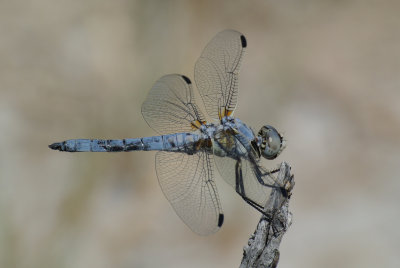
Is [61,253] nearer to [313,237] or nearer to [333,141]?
[313,237]

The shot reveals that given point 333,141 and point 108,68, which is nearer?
point 333,141

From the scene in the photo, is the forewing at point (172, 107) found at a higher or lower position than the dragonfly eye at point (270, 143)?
Result: higher

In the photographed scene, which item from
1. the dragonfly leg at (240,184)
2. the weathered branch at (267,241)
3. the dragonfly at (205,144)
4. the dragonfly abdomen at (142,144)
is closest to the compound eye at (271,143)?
the dragonfly at (205,144)

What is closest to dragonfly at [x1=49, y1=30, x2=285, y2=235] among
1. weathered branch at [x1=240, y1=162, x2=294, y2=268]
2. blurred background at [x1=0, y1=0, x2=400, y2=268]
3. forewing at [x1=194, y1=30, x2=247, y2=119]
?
forewing at [x1=194, y1=30, x2=247, y2=119]

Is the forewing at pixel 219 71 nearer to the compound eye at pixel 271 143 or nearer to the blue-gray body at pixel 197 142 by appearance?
the blue-gray body at pixel 197 142

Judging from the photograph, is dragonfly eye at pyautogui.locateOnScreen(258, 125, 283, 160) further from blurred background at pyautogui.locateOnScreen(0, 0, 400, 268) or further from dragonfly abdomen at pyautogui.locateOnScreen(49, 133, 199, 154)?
blurred background at pyautogui.locateOnScreen(0, 0, 400, 268)

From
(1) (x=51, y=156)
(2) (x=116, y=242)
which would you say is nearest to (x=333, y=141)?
(2) (x=116, y=242)

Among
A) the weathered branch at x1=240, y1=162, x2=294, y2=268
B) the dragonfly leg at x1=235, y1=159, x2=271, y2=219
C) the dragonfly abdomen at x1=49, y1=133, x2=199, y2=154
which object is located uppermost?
the dragonfly abdomen at x1=49, y1=133, x2=199, y2=154
